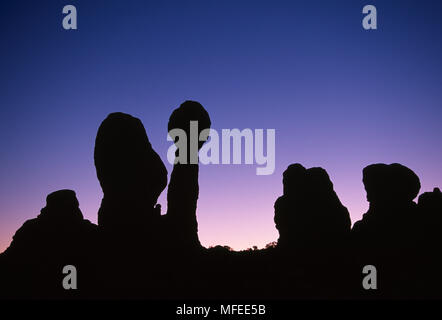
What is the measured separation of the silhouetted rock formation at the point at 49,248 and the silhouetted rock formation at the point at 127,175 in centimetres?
617

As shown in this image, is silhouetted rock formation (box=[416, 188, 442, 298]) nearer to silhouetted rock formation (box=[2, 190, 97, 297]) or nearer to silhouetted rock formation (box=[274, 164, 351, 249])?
silhouetted rock formation (box=[274, 164, 351, 249])

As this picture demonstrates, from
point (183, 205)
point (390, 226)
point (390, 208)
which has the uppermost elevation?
point (183, 205)

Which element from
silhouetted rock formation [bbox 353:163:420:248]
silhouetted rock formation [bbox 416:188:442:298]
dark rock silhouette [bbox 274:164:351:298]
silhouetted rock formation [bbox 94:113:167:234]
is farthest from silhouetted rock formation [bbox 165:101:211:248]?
silhouetted rock formation [bbox 416:188:442:298]

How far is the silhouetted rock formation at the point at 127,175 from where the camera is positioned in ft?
114

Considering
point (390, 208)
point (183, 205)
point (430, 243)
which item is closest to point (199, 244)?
point (183, 205)

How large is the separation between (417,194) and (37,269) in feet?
142

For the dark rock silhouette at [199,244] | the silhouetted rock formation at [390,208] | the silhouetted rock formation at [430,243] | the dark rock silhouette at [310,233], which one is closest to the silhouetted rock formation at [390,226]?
the silhouetted rock formation at [390,208]

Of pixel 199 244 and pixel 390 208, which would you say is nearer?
pixel 199 244

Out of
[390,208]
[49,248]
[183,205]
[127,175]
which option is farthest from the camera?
[49,248]

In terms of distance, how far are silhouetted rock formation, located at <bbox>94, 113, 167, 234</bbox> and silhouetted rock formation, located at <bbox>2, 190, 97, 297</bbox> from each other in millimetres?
6165

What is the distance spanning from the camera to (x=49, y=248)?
43.2 m

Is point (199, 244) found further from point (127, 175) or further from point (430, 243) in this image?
point (430, 243)

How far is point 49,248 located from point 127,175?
16309 mm

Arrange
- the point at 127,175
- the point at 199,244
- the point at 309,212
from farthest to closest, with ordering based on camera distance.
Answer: the point at 309,212, the point at 199,244, the point at 127,175
